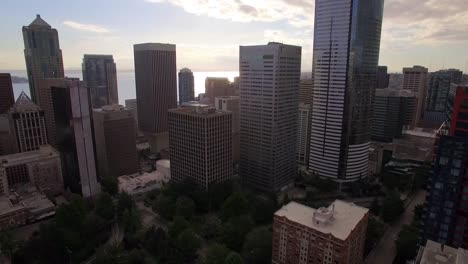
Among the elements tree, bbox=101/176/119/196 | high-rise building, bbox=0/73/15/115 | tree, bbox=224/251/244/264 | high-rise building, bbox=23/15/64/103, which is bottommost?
tree, bbox=101/176/119/196

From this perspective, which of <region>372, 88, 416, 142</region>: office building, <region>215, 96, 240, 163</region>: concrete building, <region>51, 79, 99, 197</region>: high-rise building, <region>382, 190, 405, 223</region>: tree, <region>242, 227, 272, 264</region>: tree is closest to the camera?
<region>242, 227, 272, 264</region>: tree

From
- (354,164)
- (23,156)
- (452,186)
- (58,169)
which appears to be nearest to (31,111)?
(23,156)

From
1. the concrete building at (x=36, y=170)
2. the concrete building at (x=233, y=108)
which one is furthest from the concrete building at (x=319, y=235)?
the concrete building at (x=36, y=170)

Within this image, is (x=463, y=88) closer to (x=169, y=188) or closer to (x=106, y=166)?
(x=169, y=188)

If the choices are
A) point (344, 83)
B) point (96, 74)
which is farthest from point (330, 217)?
point (96, 74)

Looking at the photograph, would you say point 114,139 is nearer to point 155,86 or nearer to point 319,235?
point 155,86

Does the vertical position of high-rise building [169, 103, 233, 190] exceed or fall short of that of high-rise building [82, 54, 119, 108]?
it falls short

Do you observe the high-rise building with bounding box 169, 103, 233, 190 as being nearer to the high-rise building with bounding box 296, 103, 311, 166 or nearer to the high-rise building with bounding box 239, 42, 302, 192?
the high-rise building with bounding box 239, 42, 302, 192

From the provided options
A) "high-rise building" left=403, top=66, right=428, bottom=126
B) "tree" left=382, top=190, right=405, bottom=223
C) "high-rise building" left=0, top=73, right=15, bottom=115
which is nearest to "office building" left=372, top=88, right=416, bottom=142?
"high-rise building" left=403, top=66, right=428, bottom=126
